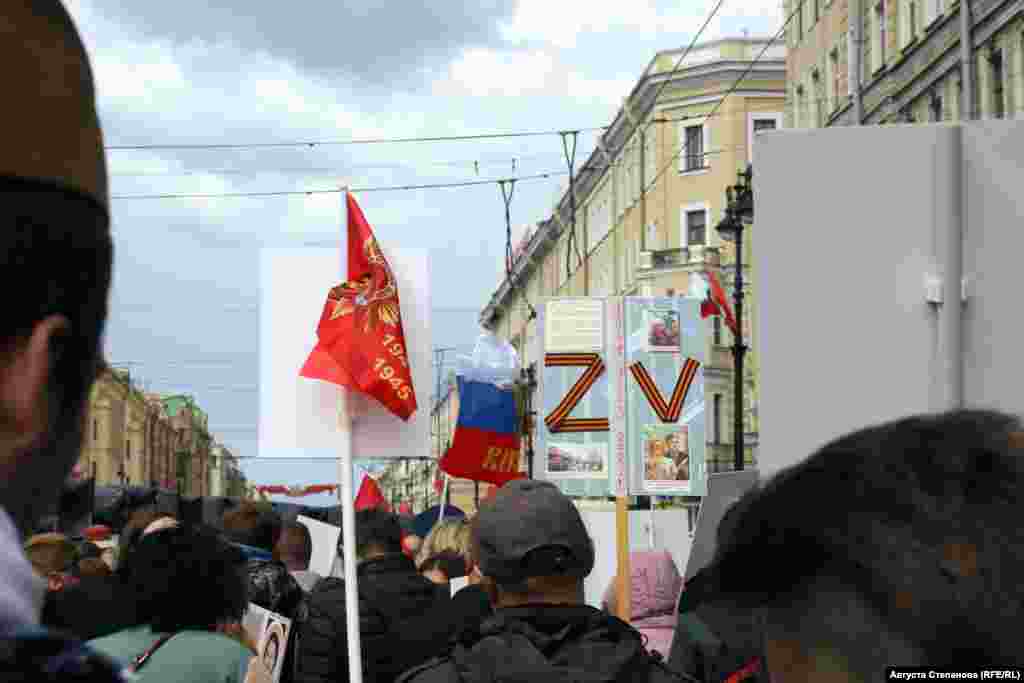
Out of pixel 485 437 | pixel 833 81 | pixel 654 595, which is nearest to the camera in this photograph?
pixel 654 595

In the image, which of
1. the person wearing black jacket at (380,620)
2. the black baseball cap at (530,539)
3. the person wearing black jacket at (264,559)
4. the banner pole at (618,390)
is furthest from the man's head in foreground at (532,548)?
the banner pole at (618,390)

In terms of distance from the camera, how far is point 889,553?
1.32m

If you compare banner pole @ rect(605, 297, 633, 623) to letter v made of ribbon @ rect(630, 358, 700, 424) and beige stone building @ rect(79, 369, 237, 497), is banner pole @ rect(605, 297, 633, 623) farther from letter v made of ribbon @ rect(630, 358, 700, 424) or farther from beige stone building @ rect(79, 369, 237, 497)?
beige stone building @ rect(79, 369, 237, 497)

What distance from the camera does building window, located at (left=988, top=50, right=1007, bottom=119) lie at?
102ft

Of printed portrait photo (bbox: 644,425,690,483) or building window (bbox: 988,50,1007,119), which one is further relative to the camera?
building window (bbox: 988,50,1007,119)

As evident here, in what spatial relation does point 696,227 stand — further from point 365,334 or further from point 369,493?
point 365,334

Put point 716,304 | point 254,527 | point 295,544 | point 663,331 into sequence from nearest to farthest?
point 254,527
point 295,544
point 663,331
point 716,304

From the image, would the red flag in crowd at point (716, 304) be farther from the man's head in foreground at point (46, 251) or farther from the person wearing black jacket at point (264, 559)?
the man's head in foreground at point (46, 251)

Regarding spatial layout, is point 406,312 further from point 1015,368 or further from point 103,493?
point 103,493

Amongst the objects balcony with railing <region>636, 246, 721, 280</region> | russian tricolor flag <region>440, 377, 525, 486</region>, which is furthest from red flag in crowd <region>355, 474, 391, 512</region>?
balcony with railing <region>636, 246, 721, 280</region>

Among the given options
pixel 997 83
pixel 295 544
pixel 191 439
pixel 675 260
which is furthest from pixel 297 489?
pixel 191 439

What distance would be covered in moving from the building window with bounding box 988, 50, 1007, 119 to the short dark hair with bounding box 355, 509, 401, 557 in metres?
27.2

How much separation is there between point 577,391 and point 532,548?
716cm

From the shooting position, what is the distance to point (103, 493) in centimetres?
3086
